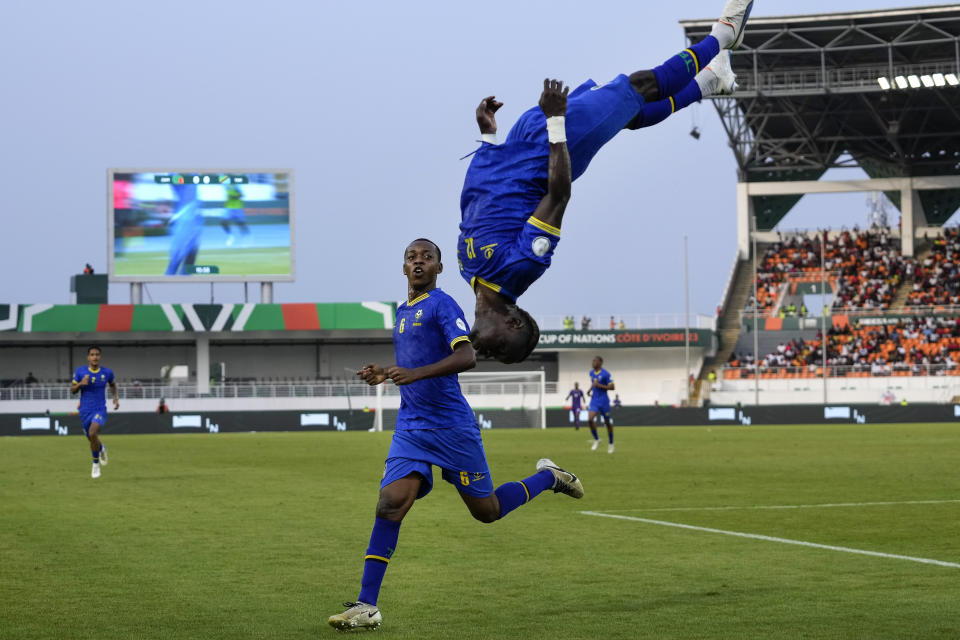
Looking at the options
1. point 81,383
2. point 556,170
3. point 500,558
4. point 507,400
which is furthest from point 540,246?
point 507,400

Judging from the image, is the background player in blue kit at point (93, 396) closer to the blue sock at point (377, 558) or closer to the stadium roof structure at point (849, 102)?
the blue sock at point (377, 558)

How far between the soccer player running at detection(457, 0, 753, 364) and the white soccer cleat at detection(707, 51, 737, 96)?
1cm

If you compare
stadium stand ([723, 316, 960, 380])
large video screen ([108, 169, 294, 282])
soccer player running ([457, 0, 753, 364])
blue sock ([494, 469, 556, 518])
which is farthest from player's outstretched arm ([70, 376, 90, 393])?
stadium stand ([723, 316, 960, 380])

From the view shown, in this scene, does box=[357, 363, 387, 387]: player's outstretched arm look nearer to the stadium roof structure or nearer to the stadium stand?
the stadium roof structure

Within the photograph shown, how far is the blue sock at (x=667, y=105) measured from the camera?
8734mm

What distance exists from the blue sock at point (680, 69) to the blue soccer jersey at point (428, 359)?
216 cm

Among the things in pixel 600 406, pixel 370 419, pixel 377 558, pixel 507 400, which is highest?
pixel 600 406

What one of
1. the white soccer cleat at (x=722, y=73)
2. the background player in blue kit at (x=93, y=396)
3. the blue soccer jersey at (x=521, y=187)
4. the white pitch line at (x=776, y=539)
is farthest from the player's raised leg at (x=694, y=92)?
the background player in blue kit at (x=93, y=396)

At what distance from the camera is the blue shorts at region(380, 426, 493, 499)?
8.11 meters

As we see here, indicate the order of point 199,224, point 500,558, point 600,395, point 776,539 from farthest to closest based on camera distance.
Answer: point 199,224
point 600,395
point 776,539
point 500,558

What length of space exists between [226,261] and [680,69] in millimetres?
53172

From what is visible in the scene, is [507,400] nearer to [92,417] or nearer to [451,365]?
[92,417]

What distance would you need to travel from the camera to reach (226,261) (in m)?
60.2

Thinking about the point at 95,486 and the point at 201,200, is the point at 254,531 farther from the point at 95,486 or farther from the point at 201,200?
the point at 201,200
